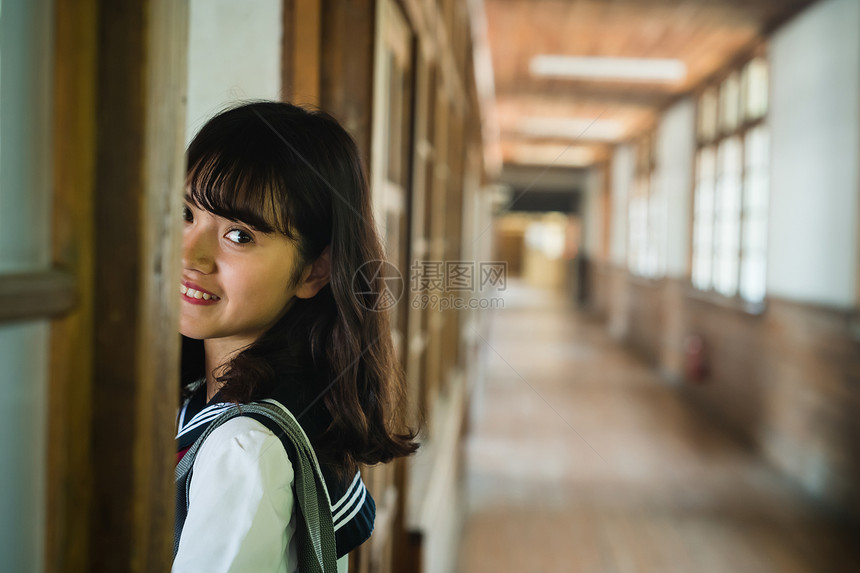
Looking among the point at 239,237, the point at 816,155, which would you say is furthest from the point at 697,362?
the point at 239,237

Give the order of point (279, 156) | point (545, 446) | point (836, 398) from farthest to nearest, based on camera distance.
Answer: point (545, 446)
point (836, 398)
point (279, 156)

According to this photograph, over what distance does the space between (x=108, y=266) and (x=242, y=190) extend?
0.24m

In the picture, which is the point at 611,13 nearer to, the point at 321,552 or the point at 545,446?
the point at 545,446

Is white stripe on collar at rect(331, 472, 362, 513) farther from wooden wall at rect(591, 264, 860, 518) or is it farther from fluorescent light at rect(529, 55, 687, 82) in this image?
fluorescent light at rect(529, 55, 687, 82)

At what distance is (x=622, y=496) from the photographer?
11.1ft

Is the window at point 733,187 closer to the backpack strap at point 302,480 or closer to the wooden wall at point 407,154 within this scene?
the wooden wall at point 407,154

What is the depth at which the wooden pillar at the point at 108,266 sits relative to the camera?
0.42 meters

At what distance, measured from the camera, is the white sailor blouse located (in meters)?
0.53

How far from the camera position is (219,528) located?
0.53 meters

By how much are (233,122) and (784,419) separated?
13.2 ft

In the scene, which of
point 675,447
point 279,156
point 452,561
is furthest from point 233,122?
point 675,447

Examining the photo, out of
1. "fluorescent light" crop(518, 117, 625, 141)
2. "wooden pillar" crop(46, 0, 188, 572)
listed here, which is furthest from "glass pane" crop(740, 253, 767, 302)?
"wooden pillar" crop(46, 0, 188, 572)

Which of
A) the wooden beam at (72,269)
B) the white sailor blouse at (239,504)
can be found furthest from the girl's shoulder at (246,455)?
the wooden beam at (72,269)

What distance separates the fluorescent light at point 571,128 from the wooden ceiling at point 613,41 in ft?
0.87
